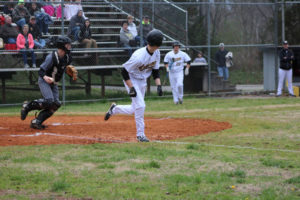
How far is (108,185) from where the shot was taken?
6.39 metres

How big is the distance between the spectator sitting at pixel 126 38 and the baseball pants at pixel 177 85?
2042 millimetres

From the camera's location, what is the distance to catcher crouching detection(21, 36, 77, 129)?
36.4 feet

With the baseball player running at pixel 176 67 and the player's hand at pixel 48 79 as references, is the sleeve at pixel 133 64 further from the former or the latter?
the baseball player running at pixel 176 67

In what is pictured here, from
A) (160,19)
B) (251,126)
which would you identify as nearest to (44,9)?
(160,19)

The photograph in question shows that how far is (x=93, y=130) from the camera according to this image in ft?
38.3

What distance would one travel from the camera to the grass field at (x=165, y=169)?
6102mm

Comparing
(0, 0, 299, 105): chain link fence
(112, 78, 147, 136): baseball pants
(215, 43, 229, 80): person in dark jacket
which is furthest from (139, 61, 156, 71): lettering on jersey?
(215, 43, 229, 80): person in dark jacket

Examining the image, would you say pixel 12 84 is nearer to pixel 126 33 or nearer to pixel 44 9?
pixel 44 9

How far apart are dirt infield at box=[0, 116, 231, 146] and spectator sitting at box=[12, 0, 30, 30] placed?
510 centimetres

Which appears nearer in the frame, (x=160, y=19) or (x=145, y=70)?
(x=145, y=70)

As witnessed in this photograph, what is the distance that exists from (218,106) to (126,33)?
4.74m

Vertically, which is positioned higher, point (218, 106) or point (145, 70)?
point (145, 70)

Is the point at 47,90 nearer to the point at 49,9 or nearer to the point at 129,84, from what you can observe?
the point at 129,84

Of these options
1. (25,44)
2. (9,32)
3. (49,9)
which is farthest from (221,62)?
(9,32)
